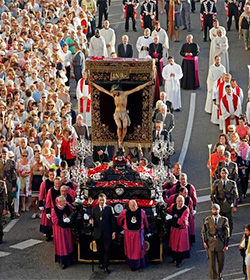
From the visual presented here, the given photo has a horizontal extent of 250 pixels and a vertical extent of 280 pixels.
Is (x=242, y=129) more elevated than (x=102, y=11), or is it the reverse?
(x=102, y=11)

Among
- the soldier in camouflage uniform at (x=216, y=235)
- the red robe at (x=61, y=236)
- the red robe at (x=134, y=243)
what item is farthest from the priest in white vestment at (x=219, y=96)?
the soldier in camouflage uniform at (x=216, y=235)

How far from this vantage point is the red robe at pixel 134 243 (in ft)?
90.6

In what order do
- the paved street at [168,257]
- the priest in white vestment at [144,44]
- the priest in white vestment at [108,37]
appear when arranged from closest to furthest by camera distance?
the paved street at [168,257]
the priest in white vestment at [144,44]
the priest in white vestment at [108,37]

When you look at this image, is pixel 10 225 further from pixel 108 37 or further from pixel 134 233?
pixel 108 37

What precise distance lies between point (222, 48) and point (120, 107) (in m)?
12.3

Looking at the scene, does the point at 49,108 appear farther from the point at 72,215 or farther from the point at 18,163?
the point at 72,215

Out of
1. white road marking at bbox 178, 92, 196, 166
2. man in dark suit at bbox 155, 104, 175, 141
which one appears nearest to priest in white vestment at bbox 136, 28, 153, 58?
white road marking at bbox 178, 92, 196, 166

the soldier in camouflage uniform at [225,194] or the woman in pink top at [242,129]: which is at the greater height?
the woman in pink top at [242,129]

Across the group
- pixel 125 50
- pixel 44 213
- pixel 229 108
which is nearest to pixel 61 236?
pixel 44 213

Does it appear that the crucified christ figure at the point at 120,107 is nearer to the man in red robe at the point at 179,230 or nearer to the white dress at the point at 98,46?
the man in red robe at the point at 179,230

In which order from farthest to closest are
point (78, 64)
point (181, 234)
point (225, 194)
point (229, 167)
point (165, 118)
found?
point (78, 64) → point (165, 118) → point (229, 167) → point (225, 194) → point (181, 234)

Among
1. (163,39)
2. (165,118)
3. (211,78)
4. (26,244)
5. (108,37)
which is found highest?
(108,37)

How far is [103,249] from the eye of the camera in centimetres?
2777

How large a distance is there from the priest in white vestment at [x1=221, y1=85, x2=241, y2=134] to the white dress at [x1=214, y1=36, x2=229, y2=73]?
5.34 m
